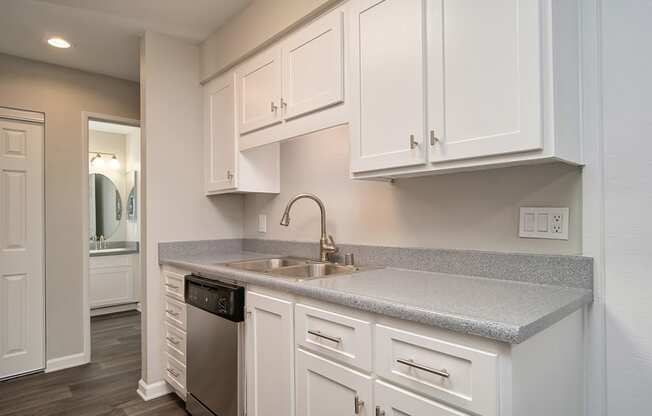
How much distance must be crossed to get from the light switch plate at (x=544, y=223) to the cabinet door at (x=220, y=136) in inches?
65.5

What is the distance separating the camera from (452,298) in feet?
3.96

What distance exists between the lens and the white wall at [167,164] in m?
2.54

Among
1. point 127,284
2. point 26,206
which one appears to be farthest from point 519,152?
point 127,284

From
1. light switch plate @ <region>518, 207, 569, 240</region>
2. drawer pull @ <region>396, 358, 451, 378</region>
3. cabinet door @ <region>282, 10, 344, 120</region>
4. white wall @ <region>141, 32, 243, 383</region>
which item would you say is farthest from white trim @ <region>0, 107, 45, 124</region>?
light switch plate @ <region>518, 207, 569, 240</region>

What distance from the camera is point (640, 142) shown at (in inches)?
47.5

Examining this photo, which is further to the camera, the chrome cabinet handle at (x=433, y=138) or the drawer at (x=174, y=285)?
the drawer at (x=174, y=285)

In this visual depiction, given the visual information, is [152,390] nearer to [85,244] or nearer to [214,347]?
[214,347]

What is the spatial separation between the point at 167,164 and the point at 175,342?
1157 millimetres

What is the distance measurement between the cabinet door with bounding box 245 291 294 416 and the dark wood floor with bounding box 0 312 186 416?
88 centimetres

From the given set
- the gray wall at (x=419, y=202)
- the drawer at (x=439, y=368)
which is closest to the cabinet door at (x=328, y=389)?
the drawer at (x=439, y=368)

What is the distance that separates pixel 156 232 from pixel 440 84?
2.03 metres

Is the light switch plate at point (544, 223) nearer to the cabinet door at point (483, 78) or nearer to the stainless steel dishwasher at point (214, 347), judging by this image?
the cabinet door at point (483, 78)

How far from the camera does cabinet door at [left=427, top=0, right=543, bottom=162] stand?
1.14 metres

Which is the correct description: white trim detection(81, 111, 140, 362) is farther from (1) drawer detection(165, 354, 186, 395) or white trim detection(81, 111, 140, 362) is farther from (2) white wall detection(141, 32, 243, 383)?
(1) drawer detection(165, 354, 186, 395)
